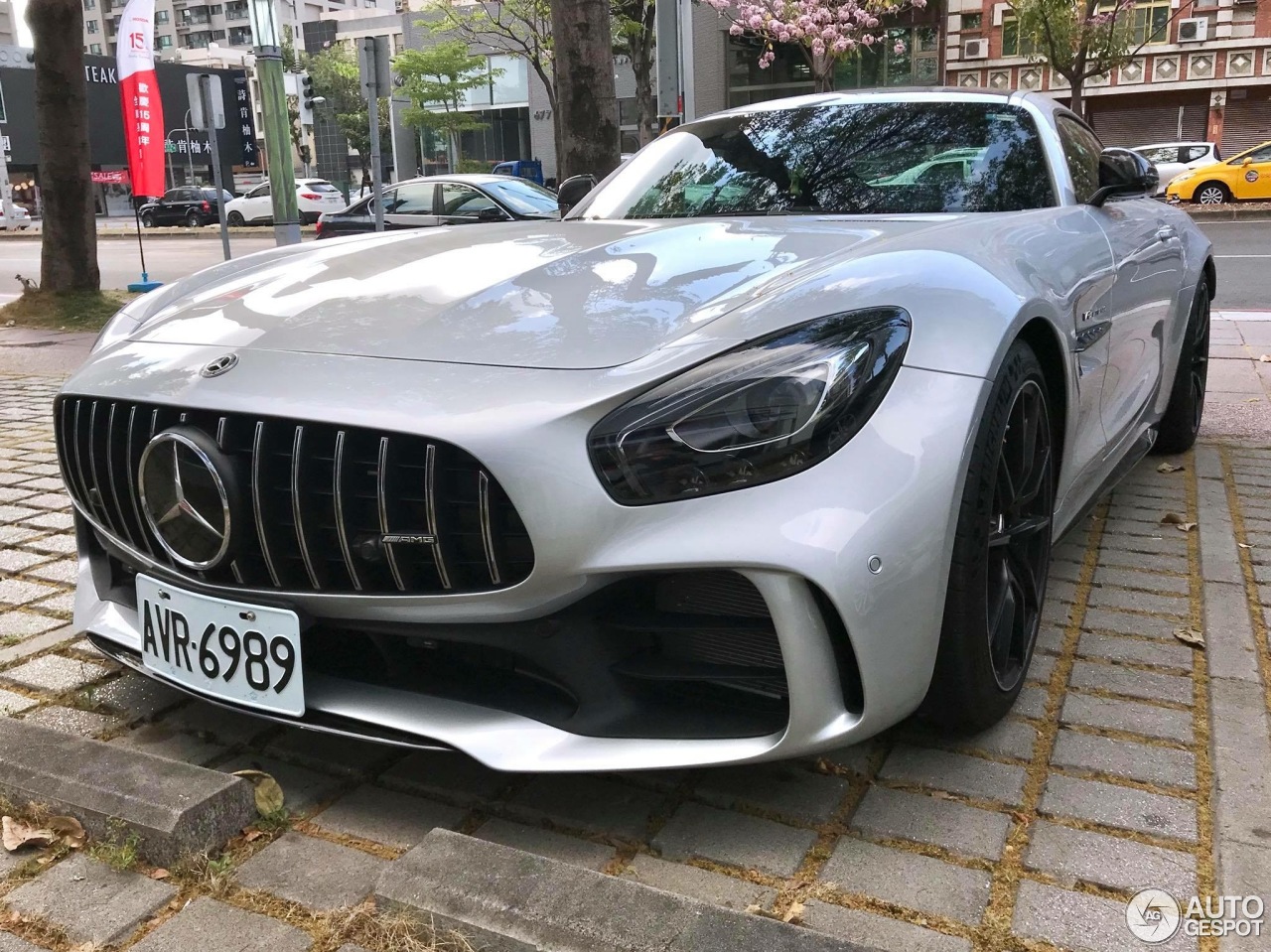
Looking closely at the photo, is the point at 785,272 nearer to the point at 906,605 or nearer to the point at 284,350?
the point at 906,605

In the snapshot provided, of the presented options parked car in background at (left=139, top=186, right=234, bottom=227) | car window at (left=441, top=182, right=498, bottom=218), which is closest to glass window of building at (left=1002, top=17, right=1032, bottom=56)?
parked car in background at (left=139, top=186, right=234, bottom=227)

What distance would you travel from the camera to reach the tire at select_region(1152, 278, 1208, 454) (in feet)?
14.3

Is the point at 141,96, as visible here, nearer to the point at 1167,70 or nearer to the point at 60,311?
the point at 60,311

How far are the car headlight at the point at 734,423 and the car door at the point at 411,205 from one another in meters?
12.2

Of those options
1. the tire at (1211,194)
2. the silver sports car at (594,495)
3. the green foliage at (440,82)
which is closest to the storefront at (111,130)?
the green foliage at (440,82)

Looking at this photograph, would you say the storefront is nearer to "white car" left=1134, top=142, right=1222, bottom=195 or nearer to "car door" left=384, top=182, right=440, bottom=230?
"car door" left=384, top=182, right=440, bottom=230

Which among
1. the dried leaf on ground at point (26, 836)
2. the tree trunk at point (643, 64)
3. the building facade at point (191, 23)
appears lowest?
the dried leaf on ground at point (26, 836)

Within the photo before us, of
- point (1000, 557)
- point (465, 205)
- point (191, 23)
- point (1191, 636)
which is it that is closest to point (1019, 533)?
point (1000, 557)

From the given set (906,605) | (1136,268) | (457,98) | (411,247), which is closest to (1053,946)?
(906,605)

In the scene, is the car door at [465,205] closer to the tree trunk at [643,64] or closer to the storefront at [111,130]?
the tree trunk at [643,64]

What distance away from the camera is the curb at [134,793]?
1.87 metres

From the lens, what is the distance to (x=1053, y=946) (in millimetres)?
1632

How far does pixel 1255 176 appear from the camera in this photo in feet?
67.2

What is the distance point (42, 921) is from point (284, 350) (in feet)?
3.31
